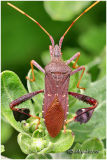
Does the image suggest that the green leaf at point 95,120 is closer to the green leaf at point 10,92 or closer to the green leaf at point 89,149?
the green leaf at point 89,149

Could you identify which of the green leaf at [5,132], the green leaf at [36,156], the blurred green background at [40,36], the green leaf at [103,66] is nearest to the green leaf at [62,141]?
the green leaf at [36,156]

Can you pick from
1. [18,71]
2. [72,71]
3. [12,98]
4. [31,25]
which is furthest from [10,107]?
[31,25]

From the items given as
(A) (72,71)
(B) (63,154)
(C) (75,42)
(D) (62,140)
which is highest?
(C) (75,42)

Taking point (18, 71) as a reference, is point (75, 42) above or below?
above

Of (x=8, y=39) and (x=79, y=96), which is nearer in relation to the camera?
(x=79, y=96)

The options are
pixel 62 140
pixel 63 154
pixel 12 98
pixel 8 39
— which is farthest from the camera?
pixel 8 39

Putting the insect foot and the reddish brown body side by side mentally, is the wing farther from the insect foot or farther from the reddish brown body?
the insect foot

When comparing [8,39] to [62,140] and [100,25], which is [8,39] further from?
[62,140]

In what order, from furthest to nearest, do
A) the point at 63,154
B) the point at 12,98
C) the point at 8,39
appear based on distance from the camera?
the point at 8,39 → the point at 63,154 → the point at 12,98
